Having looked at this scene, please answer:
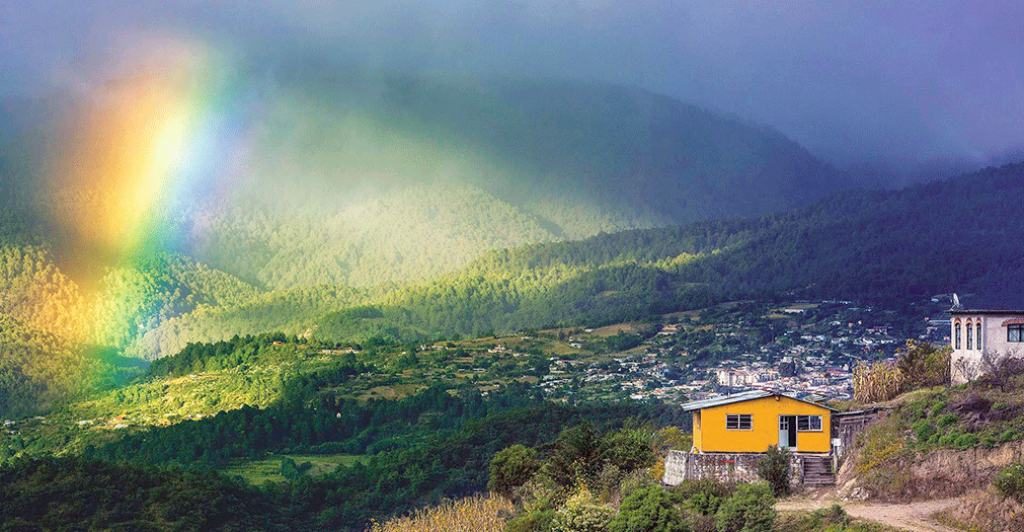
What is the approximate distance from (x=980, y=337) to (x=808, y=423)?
6.49m

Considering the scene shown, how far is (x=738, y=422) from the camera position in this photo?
1850 inches

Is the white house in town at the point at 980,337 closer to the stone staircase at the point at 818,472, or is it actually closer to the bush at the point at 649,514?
the stone staircase at the point at 818,472

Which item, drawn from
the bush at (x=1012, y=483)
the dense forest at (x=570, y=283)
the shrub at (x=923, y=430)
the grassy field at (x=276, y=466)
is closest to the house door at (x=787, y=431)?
the shrub at (x=923, y=430)

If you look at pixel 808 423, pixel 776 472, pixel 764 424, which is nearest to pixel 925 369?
pixel 808 423

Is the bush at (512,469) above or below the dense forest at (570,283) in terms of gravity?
below

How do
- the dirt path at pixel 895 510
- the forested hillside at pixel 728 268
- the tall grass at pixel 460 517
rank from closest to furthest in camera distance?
the dirt path at pixel 895 510 → the tall grass at pixel 460 517 → the forested hillside at pixel 728 268

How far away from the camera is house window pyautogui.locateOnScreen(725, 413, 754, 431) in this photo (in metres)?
46.9

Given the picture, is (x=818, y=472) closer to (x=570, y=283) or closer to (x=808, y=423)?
(x=808, y=423)

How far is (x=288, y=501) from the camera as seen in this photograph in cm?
7962

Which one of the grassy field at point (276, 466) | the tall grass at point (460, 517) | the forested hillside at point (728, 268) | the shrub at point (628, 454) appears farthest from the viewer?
the forested hillside at point (728, 268)

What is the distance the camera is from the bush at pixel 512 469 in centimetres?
5591

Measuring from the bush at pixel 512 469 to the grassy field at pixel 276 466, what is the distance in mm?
32041

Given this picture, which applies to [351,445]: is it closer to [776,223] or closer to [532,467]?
[532,467]

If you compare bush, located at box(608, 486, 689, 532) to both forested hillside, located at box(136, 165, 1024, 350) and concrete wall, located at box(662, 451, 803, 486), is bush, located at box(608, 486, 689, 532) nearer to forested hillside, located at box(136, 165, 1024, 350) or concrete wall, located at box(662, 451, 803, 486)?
concrete wall, located at box(662, 451, 803, 486)
